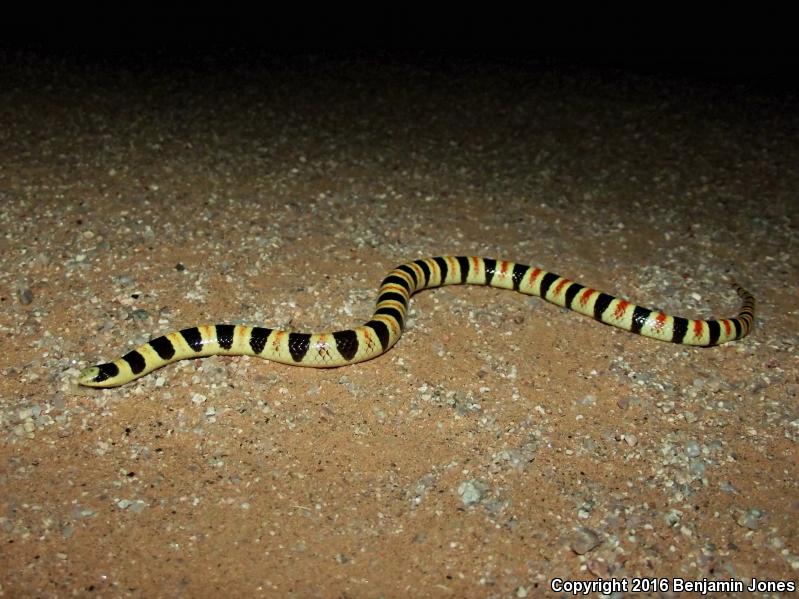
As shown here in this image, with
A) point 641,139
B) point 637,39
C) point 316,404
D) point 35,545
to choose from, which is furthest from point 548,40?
point 35,545

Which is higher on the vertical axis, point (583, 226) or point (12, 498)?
point (583, 226)

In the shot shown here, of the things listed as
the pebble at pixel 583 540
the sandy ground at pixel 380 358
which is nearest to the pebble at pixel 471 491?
the sandy ground at pixel 380 358

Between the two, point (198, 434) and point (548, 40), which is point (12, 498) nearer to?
point (198, 434)

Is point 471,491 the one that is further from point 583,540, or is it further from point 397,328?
point 397,328

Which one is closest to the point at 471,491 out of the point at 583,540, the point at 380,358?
the point at 583,540

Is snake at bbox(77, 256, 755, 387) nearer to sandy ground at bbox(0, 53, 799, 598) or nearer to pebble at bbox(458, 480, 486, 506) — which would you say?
sandy ground at bbox(0, 53, 799, 598)

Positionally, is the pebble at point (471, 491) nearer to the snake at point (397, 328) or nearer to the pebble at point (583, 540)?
the pebble at point (583, 540)
